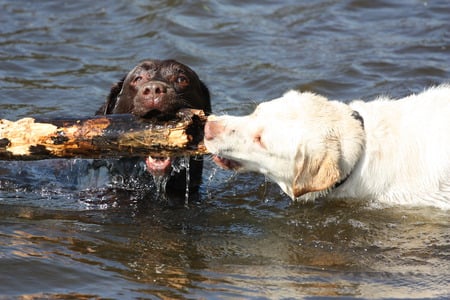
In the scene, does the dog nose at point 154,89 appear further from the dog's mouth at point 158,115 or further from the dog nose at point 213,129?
the dog nose at point 213,129

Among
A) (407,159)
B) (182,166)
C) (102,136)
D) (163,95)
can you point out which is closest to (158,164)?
(182,166)

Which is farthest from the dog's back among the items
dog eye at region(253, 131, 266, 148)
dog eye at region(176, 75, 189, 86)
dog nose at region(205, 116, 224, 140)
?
dog eye at region(176, 75, 189, 86)

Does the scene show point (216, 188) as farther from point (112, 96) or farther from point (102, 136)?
point (102, 136)

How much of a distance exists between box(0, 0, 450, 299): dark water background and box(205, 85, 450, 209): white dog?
30 cm

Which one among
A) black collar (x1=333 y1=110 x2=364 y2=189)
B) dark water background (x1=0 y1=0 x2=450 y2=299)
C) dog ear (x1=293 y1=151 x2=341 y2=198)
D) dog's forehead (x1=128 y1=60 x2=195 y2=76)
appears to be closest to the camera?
dark water background (x1=0 y1=0 x2=450 y2=299)

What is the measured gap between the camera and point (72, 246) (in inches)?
255

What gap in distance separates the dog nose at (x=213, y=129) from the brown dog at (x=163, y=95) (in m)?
0.66

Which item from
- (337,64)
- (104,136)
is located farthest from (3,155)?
(337,64)

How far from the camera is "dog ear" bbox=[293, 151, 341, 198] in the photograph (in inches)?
253

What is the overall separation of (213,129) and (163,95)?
37.0 inches

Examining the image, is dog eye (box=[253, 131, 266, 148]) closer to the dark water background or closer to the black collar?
the black collar

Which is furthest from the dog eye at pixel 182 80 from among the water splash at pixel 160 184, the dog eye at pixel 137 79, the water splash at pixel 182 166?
the water splash at pixel 160 184

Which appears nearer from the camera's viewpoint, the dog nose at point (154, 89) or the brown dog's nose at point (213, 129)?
the brown dog's nose at point (213, 129)

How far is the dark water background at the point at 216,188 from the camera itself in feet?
19.4
